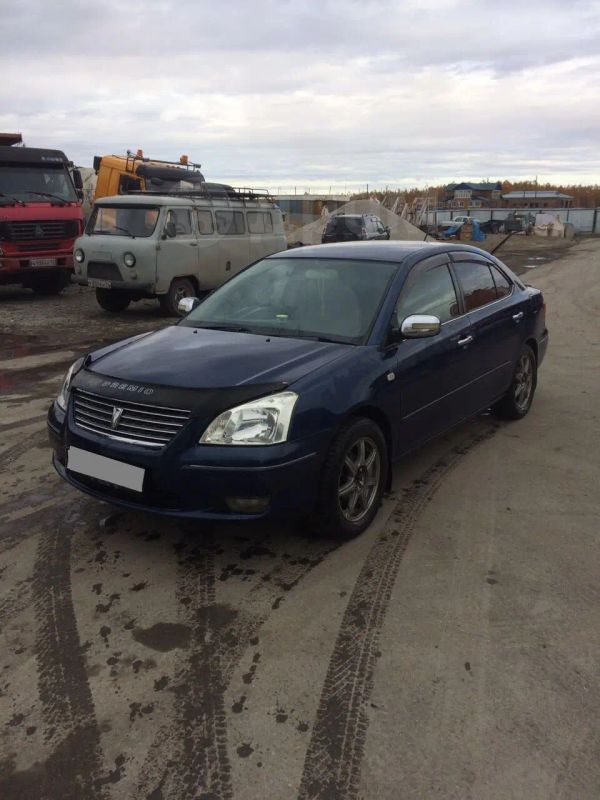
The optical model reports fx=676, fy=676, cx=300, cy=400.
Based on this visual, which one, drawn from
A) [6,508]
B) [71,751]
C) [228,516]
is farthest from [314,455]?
[6,508]

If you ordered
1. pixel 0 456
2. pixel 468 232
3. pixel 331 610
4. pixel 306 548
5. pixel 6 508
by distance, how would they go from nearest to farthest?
1. pixel 331 610
2. pixel 306 548
3. pixel 6 508
4. pixel 0 456
5. pixel 468 232

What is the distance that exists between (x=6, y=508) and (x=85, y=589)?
3.89 ft

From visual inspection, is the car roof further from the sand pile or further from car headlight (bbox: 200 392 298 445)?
the sand pile

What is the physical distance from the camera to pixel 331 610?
121 inches

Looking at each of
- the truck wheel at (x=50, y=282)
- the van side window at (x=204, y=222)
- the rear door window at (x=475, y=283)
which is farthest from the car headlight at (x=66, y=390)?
the truck wheel at (x=50, y=282)

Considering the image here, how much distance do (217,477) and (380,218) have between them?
3221 centimetres

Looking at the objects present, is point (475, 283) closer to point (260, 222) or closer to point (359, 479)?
point (359, 479)

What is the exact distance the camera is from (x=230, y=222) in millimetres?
12906

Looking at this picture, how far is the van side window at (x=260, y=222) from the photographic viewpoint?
13.4 metres

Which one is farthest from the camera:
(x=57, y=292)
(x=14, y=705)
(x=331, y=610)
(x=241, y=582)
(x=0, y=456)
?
(x=57, y=292)

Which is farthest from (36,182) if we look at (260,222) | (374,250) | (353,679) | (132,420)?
(353,679)

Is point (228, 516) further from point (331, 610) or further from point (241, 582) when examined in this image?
point (331, 610)

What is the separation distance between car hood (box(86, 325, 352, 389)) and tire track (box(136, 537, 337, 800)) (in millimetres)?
939

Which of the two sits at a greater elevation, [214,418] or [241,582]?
[214,418]
